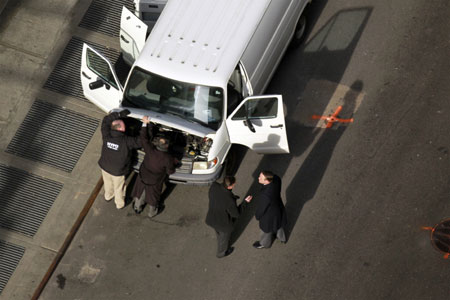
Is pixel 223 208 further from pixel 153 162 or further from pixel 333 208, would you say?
pixel 333 208

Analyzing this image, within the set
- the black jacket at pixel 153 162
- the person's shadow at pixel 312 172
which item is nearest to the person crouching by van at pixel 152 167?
the black jacket at pixel 153 162

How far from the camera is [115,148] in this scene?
1043 centimetres

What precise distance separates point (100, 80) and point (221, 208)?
3051 mm

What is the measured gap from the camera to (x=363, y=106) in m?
12.0

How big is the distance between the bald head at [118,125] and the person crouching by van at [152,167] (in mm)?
308

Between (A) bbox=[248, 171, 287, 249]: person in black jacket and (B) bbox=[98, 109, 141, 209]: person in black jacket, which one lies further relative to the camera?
(B) bbox=[98, 109, 141, 209]: person in black jacket

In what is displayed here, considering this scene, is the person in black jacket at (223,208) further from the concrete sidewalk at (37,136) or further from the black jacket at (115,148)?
the concrete sidewalk at (37,136)

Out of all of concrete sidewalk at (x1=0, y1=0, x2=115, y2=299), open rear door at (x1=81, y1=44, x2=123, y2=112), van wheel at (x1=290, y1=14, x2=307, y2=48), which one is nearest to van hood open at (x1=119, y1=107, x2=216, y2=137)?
open rear door at (x1=81, y1=44, x2=123, y2=112)

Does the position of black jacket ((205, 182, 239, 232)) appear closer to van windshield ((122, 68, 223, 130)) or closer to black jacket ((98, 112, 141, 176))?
van windshield ((122, 68, 223, 130))

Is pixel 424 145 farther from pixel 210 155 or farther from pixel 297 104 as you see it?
pixel 210 155

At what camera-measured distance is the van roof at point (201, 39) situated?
10.5m

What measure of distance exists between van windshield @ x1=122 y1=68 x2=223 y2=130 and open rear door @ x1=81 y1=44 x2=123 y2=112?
0.33 meters

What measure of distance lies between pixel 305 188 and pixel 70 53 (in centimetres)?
516

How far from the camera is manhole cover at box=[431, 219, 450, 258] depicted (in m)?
10.7
